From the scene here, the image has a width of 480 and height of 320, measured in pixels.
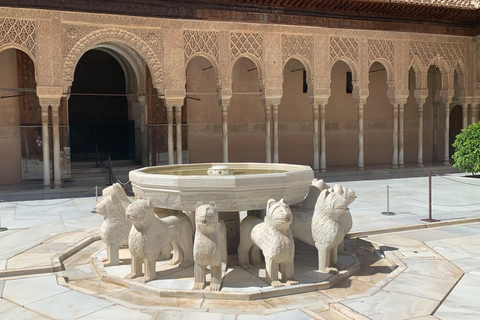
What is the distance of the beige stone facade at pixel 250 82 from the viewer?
11664mm

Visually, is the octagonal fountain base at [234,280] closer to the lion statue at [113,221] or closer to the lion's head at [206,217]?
the lion statue at [113,221]

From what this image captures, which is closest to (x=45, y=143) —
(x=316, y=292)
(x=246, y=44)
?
(x=246, y=44)

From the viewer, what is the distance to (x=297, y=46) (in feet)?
45.6

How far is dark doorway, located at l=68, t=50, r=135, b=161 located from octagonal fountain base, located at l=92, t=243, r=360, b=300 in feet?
44.8

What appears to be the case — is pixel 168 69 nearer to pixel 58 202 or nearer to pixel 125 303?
pixel 58 202

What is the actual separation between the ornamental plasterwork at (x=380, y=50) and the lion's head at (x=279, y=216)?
1161 centimetres

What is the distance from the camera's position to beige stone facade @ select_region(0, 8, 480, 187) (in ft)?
38.3

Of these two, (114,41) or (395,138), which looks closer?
(114,41)

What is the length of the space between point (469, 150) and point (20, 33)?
11731 millimetres

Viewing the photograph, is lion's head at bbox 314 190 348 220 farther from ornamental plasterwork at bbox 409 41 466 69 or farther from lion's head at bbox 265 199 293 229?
ornamental plasterwork at bbox 409 41 466 69

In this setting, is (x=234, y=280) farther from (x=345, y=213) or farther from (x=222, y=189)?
(x=345, y=213)

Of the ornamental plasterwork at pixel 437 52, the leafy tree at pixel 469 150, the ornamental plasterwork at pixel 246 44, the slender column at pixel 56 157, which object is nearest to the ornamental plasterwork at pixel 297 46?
the ornamental plasterwork at pixel 246 44

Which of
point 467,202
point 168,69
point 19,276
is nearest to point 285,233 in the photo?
point 19,276

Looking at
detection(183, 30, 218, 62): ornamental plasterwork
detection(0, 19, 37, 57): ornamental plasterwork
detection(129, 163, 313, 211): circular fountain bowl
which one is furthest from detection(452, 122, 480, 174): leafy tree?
detection(0, 19, 37, 57): ornamental plasterwork
